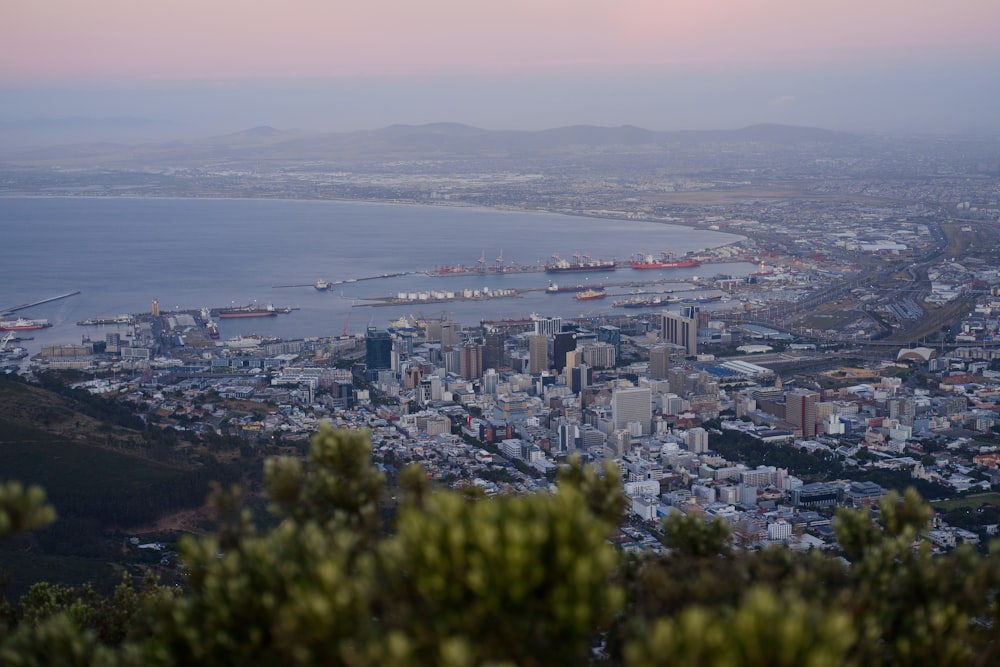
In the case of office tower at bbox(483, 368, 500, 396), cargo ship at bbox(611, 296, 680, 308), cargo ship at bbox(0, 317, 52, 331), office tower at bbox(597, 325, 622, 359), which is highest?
cargo ship at bbox(0, 317, 52, 331)

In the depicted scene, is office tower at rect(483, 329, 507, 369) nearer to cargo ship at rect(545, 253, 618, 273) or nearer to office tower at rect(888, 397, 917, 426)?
office tower at rect(888, 397, 917, 426)

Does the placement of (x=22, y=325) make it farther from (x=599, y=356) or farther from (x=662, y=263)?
(x=662, y=263)

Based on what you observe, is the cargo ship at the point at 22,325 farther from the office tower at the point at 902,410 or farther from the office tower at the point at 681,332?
the office tower at the point at 902,410

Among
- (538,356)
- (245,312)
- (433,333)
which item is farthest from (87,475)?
(245,312)

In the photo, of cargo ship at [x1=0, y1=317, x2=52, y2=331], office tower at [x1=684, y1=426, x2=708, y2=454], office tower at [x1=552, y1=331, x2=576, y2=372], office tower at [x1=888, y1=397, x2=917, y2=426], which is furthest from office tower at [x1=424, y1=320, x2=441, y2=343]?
office tower at [x1=888, y1=397, x2=917, y2=426]

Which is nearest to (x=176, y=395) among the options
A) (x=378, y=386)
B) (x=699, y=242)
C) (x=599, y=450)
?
(x=378, y=386)

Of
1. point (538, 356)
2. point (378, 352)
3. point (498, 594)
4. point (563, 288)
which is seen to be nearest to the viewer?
point (498, 594)
